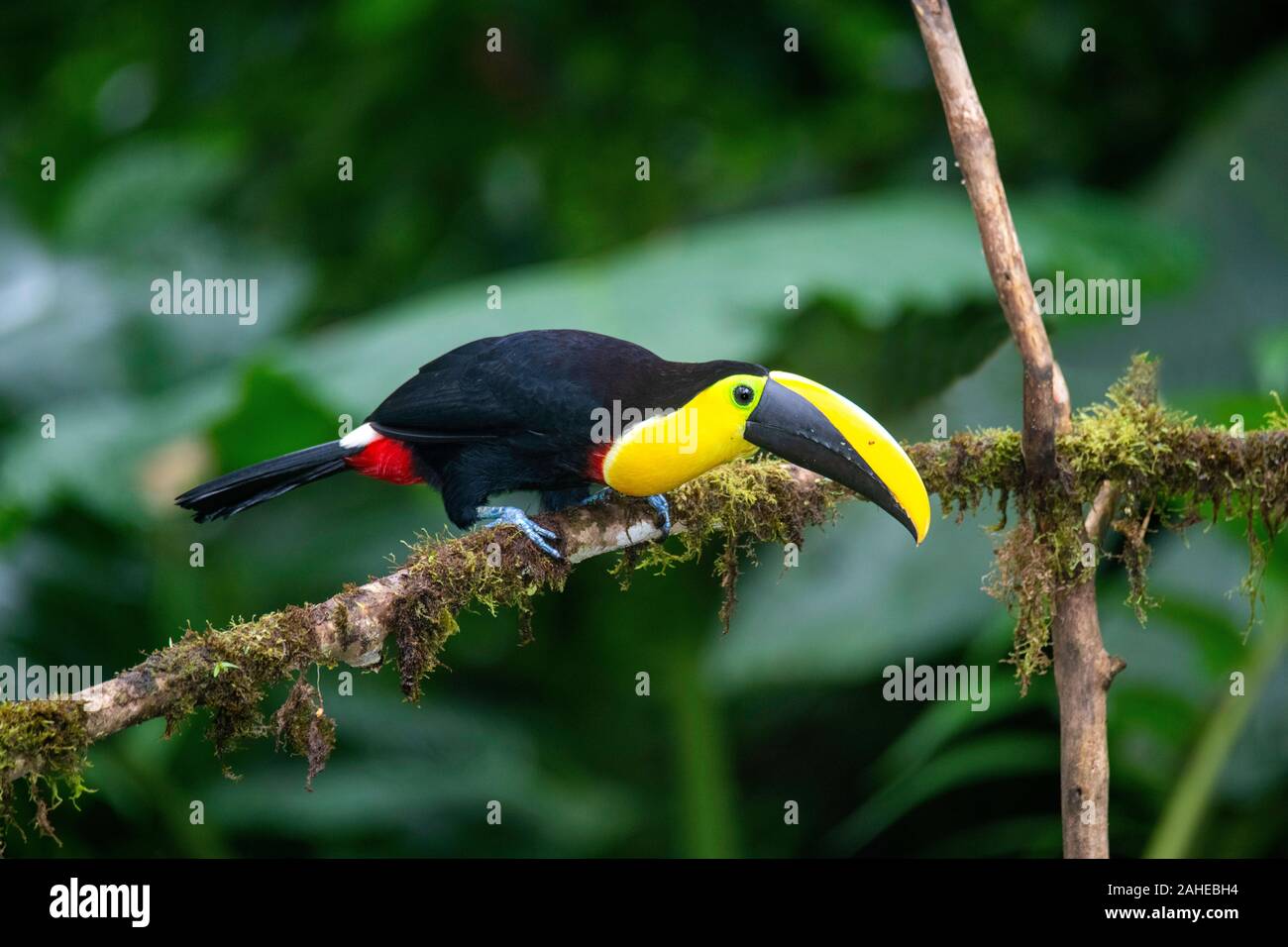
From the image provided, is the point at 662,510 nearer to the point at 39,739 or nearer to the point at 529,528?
the point at 529,528

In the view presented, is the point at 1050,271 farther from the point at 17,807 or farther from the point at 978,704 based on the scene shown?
the point at 17,807

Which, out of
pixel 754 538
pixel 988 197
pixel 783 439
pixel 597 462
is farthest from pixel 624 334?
pixel 988 197

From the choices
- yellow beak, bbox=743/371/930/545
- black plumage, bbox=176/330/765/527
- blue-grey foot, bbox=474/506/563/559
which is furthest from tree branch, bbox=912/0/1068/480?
blue-grey foot, bbox=474/506/563/559

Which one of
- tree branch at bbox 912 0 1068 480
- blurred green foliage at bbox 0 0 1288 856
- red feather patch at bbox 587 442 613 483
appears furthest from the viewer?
blurred green foliage at bbox 0 0 1288 856

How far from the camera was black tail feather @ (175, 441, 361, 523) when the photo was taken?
3.15 meters

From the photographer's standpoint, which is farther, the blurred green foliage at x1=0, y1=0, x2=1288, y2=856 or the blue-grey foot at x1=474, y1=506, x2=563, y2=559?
the blurred green foliage at x1=0, y1=0, x2=1288, y2=856

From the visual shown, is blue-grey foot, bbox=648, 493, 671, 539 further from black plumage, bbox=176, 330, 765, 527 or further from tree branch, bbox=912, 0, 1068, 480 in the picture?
tree branch, bbox=912, 0, 1068, 480

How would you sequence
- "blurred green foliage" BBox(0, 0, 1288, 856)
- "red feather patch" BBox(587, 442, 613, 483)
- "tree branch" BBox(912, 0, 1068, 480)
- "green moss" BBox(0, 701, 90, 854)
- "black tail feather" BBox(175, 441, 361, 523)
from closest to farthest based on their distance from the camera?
1. "green moss" BBox(0, 701, 90, 854)
2. "tree branch" BBox(912, 0, 1068, 480)
3. "red feather patch" BBox(587, 442, 613, 483)
4. "black tail feather" BBox(175, 441, 361, 523)
5. "blurred green foliage" BBox(0, 0, 1288, 856)

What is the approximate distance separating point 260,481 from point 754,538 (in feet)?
3.72

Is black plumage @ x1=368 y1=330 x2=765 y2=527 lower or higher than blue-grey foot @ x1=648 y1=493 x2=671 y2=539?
higher

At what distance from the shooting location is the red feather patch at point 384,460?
133 inches

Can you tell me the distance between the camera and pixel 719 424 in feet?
9.61

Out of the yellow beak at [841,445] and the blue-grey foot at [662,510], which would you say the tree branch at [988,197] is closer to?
the yellow beak at [841,445]
